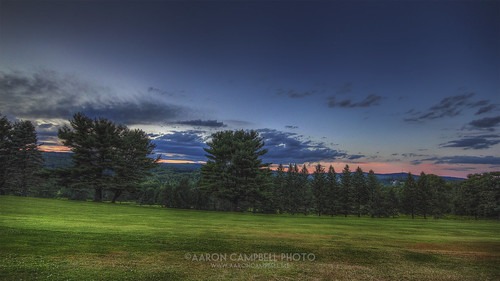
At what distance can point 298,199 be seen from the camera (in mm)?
75938

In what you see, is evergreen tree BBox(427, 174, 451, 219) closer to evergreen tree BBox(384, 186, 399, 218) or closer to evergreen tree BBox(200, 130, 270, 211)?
evergreen tree BBox(384, 186, 399, 218)

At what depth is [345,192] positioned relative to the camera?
6931 cm

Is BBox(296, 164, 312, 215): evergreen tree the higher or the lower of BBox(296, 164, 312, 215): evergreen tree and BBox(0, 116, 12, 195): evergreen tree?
the lower

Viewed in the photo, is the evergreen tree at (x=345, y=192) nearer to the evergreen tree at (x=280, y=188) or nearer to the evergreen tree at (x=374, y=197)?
the evergreen tree at (x=374, y=197)

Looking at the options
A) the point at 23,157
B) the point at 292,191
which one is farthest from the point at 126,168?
the point at 292,191

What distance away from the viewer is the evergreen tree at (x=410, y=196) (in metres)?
62.8

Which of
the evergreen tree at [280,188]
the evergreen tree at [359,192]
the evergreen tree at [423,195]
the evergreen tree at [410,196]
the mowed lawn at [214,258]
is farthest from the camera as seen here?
the evergreen tree at [280,188]

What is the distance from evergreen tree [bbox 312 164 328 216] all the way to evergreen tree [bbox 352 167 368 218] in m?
8.45

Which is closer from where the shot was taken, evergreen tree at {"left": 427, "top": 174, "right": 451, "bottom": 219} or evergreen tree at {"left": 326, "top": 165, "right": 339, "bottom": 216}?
evergreen tree at {"left": 427, "top": 174, "right": 451, "bottom": 219}

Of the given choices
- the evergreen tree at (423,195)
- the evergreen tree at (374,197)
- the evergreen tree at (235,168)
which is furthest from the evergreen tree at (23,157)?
the evergreen tree at (423,195)

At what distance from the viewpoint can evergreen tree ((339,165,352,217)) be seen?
68.4 meters

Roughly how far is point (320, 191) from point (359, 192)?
457 inches

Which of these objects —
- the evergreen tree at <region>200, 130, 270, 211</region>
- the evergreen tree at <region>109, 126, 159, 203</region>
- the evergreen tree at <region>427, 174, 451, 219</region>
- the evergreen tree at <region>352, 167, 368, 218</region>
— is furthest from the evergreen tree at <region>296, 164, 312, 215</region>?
the evergreen tree at <region>109, 126, 159, 203</region>

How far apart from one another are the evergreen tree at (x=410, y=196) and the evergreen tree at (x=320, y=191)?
70.7ft
